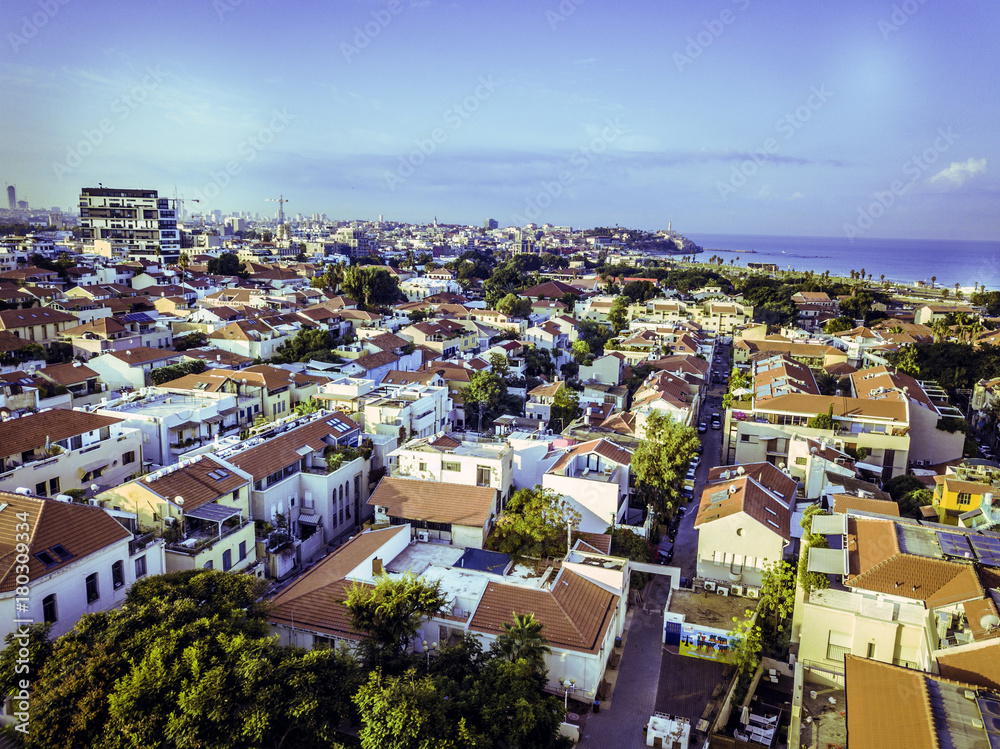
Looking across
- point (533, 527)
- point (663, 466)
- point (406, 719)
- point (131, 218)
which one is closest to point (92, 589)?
point (406, 719)

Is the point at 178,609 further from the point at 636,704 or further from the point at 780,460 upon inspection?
the point at 780,460

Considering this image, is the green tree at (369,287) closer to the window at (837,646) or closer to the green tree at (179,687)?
the green tree at (179,687)

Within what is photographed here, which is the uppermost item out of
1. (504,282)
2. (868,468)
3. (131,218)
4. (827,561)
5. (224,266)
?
(131,218)

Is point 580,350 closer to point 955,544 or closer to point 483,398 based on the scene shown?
point 483,398

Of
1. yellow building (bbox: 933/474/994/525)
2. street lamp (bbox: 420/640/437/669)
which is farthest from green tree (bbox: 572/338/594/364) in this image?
street lamp (bbox: 420/640/437/669)

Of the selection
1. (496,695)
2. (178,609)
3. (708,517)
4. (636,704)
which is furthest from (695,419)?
(178,609)

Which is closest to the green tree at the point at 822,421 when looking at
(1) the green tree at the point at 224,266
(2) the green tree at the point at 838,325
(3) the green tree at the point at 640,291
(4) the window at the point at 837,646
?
(4) the window at the point at 837,646
